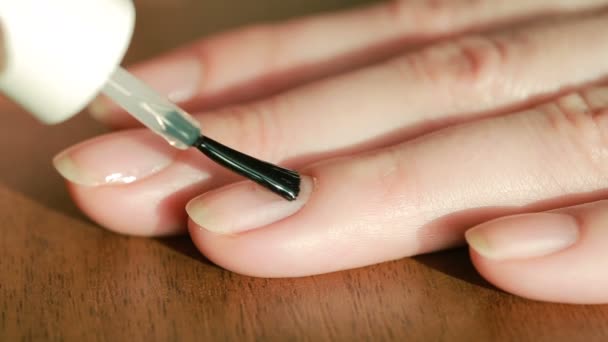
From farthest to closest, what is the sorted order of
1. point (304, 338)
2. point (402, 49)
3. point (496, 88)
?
point (402, 49) < point (496, 88) < point (304, 338)

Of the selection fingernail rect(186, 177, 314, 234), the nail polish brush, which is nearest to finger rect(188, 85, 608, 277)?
fingernail rect(186, 177, 314, 234)

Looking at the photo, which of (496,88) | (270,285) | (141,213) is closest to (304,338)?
(270,285)

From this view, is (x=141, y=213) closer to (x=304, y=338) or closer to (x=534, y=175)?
(x=304, y=338)

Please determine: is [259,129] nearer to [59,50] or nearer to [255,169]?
[255,169]

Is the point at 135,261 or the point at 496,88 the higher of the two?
the point at 496,88

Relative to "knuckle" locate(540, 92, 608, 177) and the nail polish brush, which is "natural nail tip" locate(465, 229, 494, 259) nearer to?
"knuckle" locate(540, 92, 608, 177)

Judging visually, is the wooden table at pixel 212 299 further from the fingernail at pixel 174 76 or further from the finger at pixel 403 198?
the fingernail at pixel 174 76

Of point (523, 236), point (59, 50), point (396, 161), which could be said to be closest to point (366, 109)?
point (396, 161)
